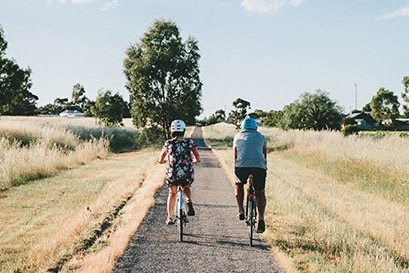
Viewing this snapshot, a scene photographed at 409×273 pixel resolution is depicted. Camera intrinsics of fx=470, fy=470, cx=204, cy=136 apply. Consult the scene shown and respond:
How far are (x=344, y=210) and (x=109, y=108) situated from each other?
166 feet

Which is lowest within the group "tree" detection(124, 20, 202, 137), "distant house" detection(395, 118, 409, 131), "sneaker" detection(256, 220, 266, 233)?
"sneaker" detection(256, 220, 266, 233)

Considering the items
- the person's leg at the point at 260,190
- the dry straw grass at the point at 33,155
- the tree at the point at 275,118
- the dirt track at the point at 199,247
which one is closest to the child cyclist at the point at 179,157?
the dirt track at the point at 199,247

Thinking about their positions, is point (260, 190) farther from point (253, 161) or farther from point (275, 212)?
point (275, 212)

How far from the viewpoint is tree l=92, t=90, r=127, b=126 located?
5953 cm

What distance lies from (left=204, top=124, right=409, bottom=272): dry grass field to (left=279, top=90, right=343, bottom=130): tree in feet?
85.4

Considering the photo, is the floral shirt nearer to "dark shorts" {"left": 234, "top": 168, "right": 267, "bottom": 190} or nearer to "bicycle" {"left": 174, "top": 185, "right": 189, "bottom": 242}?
"bicycle" {"left": 174, "top": 185, "right": 189, "bottom": 242}

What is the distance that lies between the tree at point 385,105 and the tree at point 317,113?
41042 mm

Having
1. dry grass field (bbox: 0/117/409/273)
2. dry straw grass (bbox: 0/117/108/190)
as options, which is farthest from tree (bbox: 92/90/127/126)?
dry grass field (bbox: 0/117/409/273)

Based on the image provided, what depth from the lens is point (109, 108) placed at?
197ft

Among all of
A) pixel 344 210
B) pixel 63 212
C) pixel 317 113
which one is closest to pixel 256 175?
pixel 344 210

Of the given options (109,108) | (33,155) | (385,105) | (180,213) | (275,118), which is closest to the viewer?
(180,213)

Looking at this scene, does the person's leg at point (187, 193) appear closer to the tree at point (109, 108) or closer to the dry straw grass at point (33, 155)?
the dry straw grass at point (33, 155)

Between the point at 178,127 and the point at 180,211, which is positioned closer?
the point at 180,211

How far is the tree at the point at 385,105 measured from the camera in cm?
8825
